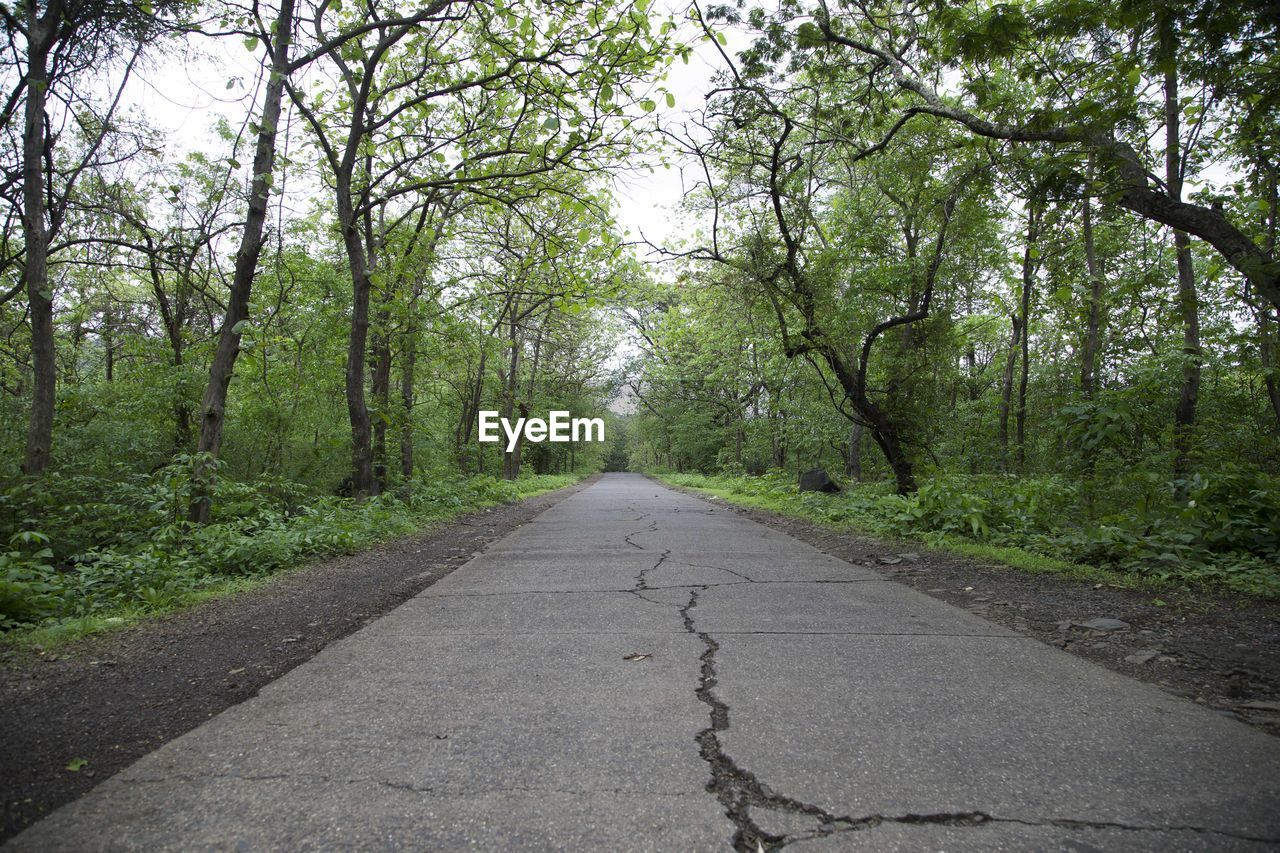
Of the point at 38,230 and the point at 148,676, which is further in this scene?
the point at 38,230

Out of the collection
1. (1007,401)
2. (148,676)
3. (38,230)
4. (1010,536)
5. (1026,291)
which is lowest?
(148,676)

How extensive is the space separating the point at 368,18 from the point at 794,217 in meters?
7.49

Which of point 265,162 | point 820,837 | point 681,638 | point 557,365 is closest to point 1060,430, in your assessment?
point 681,638

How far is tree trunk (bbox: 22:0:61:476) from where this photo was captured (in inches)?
281

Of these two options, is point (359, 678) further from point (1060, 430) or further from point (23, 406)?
point (23, 406)

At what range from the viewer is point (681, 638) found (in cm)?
383

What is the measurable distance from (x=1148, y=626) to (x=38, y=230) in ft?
38.1

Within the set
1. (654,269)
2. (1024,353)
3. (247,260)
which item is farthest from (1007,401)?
(247,260)

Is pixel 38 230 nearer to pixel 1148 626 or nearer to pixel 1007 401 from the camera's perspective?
pixel 1148 626

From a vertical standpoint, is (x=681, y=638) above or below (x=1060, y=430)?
below

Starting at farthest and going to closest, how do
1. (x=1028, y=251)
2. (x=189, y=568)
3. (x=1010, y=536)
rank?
(x=1028, y=251)
(x=1010, y=536)
(x=189, y=568)

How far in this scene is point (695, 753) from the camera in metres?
2.29

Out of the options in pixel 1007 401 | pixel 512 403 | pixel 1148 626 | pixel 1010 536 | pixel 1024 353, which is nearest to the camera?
pixel 1148 626

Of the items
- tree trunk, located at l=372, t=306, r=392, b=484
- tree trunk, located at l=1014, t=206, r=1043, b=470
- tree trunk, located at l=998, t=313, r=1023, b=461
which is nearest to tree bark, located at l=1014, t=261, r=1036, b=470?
tree trunk, located at l=1014, t=206, r=1043, b=470
